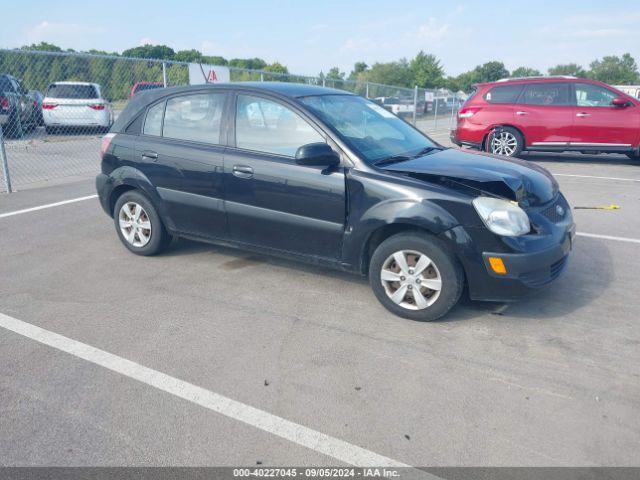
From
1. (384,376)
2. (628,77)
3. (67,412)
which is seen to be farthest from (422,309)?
(628,77)

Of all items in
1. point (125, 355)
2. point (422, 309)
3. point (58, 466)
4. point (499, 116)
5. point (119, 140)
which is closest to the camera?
point (58, 466)

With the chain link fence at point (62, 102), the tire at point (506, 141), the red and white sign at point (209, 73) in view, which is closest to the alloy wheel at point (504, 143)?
the tire at point (506, 141)

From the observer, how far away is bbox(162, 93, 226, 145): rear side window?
471cm

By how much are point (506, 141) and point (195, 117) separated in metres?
8.41

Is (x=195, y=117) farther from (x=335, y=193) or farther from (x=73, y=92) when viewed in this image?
(x=73, y=92)

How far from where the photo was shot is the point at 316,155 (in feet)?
12.7

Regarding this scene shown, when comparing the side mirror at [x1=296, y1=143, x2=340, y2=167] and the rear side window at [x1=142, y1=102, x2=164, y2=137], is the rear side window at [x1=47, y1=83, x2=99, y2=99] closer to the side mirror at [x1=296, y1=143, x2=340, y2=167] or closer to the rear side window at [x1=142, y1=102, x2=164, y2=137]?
the rear side window at [x1=142, y1=102, x2=164, y2=137]

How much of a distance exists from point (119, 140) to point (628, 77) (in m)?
127

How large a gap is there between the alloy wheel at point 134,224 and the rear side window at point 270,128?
139 cm

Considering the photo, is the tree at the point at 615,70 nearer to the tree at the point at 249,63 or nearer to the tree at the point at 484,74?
the tree at the point at 484,74

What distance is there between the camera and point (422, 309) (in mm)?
3842

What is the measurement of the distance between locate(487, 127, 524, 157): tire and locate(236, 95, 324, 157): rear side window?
8.17m

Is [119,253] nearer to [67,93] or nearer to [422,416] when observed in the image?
[422,416]

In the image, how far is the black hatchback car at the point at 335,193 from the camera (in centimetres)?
370
